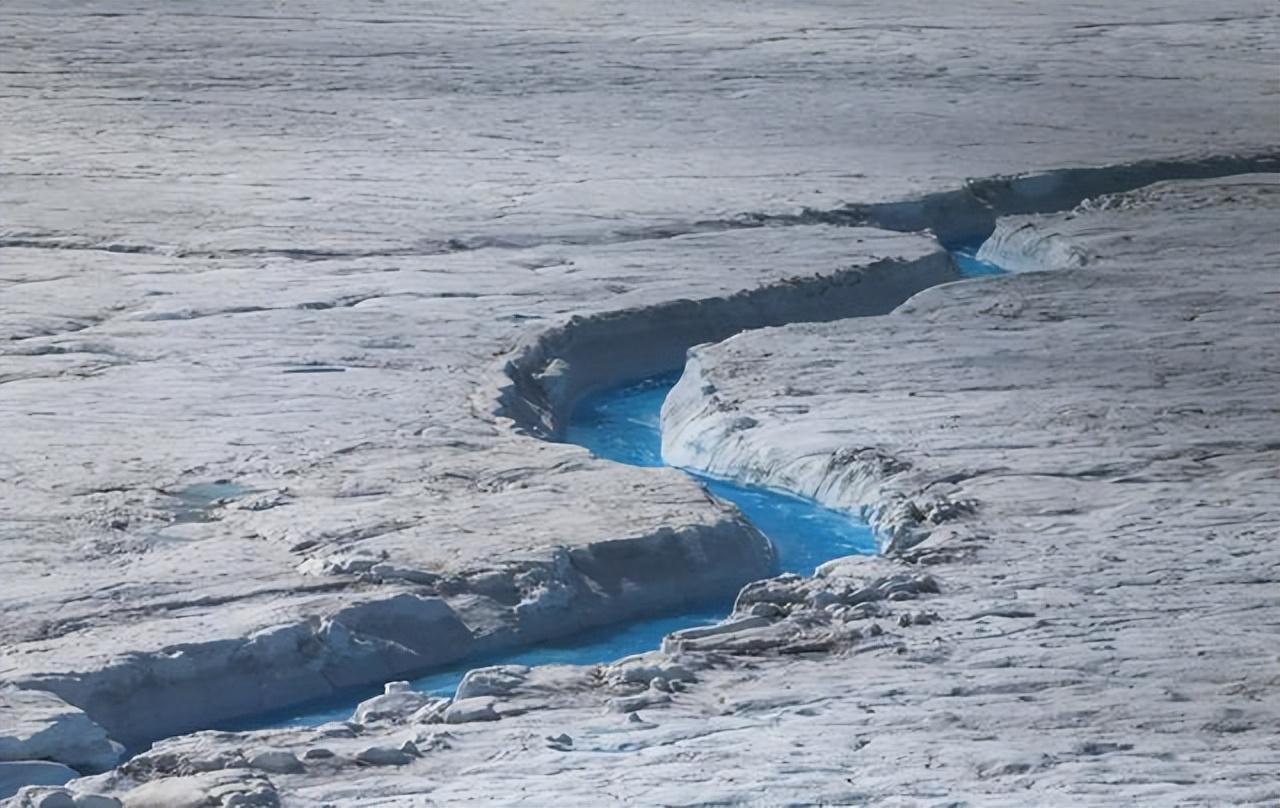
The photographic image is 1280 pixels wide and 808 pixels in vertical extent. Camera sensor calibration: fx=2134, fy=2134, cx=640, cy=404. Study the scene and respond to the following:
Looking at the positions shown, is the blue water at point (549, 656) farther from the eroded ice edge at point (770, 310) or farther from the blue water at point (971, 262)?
→ the blue water at point (971, 262)

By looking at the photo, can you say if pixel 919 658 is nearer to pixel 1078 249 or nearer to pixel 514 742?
pixel 514 742

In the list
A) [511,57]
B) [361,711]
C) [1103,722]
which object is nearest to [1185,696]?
[1103,722]

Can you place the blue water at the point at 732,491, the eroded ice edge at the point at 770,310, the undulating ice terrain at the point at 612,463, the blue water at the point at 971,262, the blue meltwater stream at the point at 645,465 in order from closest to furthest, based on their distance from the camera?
the undulating ice terrain at the point at 612,463 → the blue meltwater stream at the point at 645,465 → the eroded ice edge at the point at 770,310 → the blue water at the point at 732,491 → the blue water at the point at 971,262

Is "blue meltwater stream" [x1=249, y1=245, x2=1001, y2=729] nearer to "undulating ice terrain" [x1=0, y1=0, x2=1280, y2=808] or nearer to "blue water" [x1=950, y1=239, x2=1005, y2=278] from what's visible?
"undulating ice terrain" [x1=0, y1=0, x2=1280, y2=808]

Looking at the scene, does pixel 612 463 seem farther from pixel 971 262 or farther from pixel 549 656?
pixel 971 262

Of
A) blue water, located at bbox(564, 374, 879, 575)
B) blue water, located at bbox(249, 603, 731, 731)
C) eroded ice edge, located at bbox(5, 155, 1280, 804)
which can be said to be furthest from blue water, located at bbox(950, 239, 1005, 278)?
blue water, located at bbox(249, 603, 731, 731)

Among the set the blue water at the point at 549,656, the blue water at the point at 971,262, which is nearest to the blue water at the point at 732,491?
the blue water at the point at 549,656

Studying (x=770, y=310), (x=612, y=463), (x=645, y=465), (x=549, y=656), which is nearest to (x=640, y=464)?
(x=645, y=465)
